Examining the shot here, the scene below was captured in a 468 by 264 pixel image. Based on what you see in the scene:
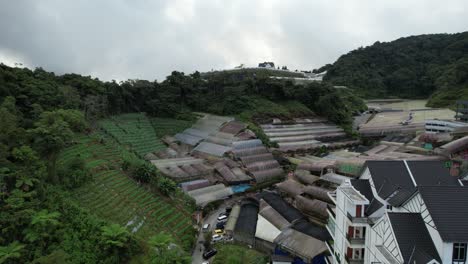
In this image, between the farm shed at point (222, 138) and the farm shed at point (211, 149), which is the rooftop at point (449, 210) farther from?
the farm shed at point (222, 138)

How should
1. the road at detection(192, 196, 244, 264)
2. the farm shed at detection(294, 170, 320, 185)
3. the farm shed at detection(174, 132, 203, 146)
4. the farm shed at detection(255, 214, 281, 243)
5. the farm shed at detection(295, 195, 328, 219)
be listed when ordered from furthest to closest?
the farm shed at detection(174, 132, 203, 146), the farm shed at detection(294, 170, 320, 185), the farm shed at detection(295, 195, 328, 219), the farm shed at detection(255, 214, 281, 243), the road at detection(192, 196, 244, 264)

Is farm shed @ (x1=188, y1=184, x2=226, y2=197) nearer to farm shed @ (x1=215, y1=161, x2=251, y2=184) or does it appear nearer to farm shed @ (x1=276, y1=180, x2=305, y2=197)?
farm shed @ (x1=215, y1=161, x2=251, y2=184)

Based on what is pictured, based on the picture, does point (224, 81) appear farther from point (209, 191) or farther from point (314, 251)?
point (314, 251)

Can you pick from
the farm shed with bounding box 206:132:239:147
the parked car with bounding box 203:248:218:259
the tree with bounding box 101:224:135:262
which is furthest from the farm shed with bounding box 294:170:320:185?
the tree with bounding box 101:224:135:262

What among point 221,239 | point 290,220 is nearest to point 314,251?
point 290,220

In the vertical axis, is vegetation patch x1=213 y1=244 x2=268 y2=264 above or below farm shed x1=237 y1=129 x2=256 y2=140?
below

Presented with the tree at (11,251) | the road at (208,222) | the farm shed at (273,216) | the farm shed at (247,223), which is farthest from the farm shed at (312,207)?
the tree at (11,251)
